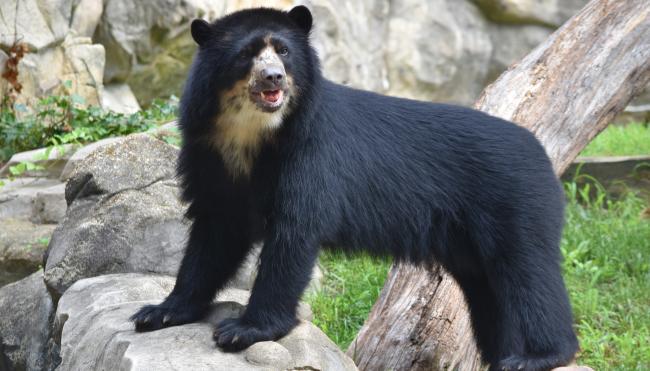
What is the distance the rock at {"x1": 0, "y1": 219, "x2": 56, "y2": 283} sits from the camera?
5.99 meters

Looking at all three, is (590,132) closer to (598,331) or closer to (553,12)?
(598,331)

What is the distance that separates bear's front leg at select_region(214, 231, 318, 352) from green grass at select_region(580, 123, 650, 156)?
5919 millimetres

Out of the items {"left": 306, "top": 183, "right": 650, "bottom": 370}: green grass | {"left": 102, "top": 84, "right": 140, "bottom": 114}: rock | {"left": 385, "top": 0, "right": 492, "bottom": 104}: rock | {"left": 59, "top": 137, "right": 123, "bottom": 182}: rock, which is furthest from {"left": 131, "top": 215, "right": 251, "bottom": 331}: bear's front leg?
{"left": 385, "top": 0, "right": 492, "bottom": 104}: rock

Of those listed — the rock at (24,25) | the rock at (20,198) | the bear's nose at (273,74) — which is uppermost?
the bear's nose at (273,74)

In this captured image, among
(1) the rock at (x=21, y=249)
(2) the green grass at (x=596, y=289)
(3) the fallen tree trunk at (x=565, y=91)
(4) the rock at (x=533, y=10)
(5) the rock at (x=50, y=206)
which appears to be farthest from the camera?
(4) the rock at (x=533, y=10)

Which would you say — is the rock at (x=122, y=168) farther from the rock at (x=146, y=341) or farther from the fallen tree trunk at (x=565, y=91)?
the fallen tree trunk at (x=565, y=91)

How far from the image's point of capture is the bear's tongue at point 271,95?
3.69 m

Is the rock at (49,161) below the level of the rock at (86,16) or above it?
below

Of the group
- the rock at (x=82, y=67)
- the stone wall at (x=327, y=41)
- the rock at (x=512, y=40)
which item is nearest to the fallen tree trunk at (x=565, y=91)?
the stone wall at (x=327, y=41)

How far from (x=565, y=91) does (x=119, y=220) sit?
2753 millimetres

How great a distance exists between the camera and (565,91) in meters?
5.49

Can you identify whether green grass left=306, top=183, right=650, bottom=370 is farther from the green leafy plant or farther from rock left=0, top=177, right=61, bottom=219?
the green leafy plant

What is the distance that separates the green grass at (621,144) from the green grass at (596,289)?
1815mm

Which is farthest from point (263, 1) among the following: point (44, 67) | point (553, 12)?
point (553, 12)
